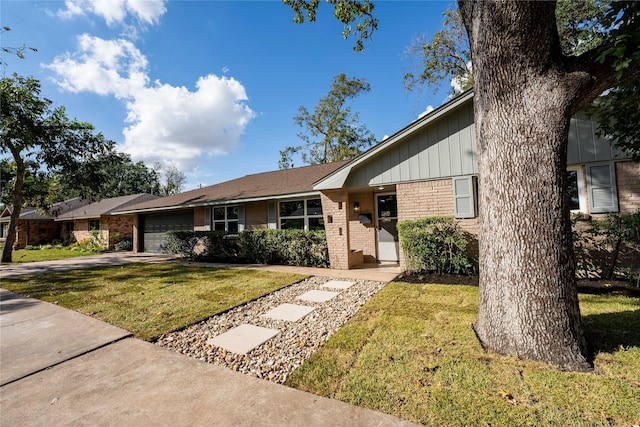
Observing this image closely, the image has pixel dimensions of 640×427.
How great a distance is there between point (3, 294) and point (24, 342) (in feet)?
15.7

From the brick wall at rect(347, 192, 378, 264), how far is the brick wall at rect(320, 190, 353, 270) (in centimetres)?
144

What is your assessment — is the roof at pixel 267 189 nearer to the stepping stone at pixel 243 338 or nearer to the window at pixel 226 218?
the window at pixel 226 218

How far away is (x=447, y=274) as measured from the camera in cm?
682

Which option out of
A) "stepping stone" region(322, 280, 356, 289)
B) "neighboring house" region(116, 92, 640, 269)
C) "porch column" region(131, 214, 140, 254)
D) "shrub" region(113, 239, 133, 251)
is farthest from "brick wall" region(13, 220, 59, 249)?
"stepping stone" region(322, 280, 356, 289)

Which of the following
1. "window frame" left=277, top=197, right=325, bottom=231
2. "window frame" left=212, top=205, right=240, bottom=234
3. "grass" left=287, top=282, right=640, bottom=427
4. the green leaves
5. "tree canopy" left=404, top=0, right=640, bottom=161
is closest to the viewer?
"grass" left=287, top=282, right=640, bottom=427

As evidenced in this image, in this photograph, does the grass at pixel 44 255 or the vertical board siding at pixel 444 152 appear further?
the grass at pixel 44 255

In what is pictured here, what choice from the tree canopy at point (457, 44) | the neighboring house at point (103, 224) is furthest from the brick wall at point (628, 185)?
the neighboring house at point (103, 224)

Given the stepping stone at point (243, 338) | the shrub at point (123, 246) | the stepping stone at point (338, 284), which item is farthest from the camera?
the shrub at point (123, 246)

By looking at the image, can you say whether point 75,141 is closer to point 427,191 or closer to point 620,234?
point 427,191

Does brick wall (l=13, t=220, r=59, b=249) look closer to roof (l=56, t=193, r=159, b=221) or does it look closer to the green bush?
roof (l=56, t=193, r=159, b=221)

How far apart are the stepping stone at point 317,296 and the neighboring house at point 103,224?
664 inches

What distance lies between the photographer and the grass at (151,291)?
14.9 feet

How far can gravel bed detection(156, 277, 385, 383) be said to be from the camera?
3.00 metres

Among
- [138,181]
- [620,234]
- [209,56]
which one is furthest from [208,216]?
[138,181]
